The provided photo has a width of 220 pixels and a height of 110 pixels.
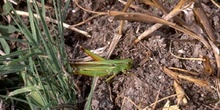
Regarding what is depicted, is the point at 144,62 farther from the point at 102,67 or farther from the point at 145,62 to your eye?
the point at 102,67

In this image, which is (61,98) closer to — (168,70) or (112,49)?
(112,49)

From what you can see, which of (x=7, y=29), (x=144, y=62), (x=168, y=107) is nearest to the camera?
(x=168, y=107)

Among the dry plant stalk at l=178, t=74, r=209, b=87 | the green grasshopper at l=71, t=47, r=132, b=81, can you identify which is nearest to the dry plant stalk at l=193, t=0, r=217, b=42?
the dry plant stalk at l=178, t=74, r=209, b=87

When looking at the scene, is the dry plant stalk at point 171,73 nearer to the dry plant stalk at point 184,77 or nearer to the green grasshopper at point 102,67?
the dry plant stalk at point 184,77

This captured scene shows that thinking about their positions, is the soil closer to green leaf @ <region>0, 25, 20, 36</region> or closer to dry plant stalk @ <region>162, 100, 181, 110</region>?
dry plant stalk @ <region>162, 100, 181, 110</region>

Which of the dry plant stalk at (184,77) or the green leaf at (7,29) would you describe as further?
the green leaf at (7,29)

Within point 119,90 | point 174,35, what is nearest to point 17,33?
point 119,90

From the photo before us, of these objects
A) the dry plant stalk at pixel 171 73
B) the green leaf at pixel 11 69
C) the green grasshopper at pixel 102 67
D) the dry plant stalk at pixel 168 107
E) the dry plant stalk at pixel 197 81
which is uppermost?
the green leaf at pixel 11 69

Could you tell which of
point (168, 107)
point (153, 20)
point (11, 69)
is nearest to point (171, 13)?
point (153, 20)

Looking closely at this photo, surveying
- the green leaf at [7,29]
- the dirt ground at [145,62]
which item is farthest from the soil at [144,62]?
the green leaf at [7,29]
